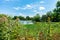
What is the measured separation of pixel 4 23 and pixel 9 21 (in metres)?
0.18

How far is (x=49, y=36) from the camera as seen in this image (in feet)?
15.4

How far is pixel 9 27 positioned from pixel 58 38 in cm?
120

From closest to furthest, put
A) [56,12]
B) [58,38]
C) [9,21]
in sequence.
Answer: [58,38] < [9,21] < [56,12]

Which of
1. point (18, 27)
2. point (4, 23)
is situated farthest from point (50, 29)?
point (4, 23)

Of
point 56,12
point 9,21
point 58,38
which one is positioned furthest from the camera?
point 56,12

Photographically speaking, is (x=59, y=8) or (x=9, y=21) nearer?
(x=9, y=21)

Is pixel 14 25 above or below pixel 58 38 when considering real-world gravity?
above

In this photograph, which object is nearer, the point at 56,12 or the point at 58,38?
the point at 58,38

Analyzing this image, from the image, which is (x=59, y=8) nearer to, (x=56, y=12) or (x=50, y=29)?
(x=56, y=12)

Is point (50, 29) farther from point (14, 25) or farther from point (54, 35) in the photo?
point (14, 25)

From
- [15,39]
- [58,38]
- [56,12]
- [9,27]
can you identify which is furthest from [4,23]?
[56,12]

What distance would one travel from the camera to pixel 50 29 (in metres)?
4.80

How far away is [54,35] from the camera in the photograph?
185 inches

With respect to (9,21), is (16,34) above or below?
below
